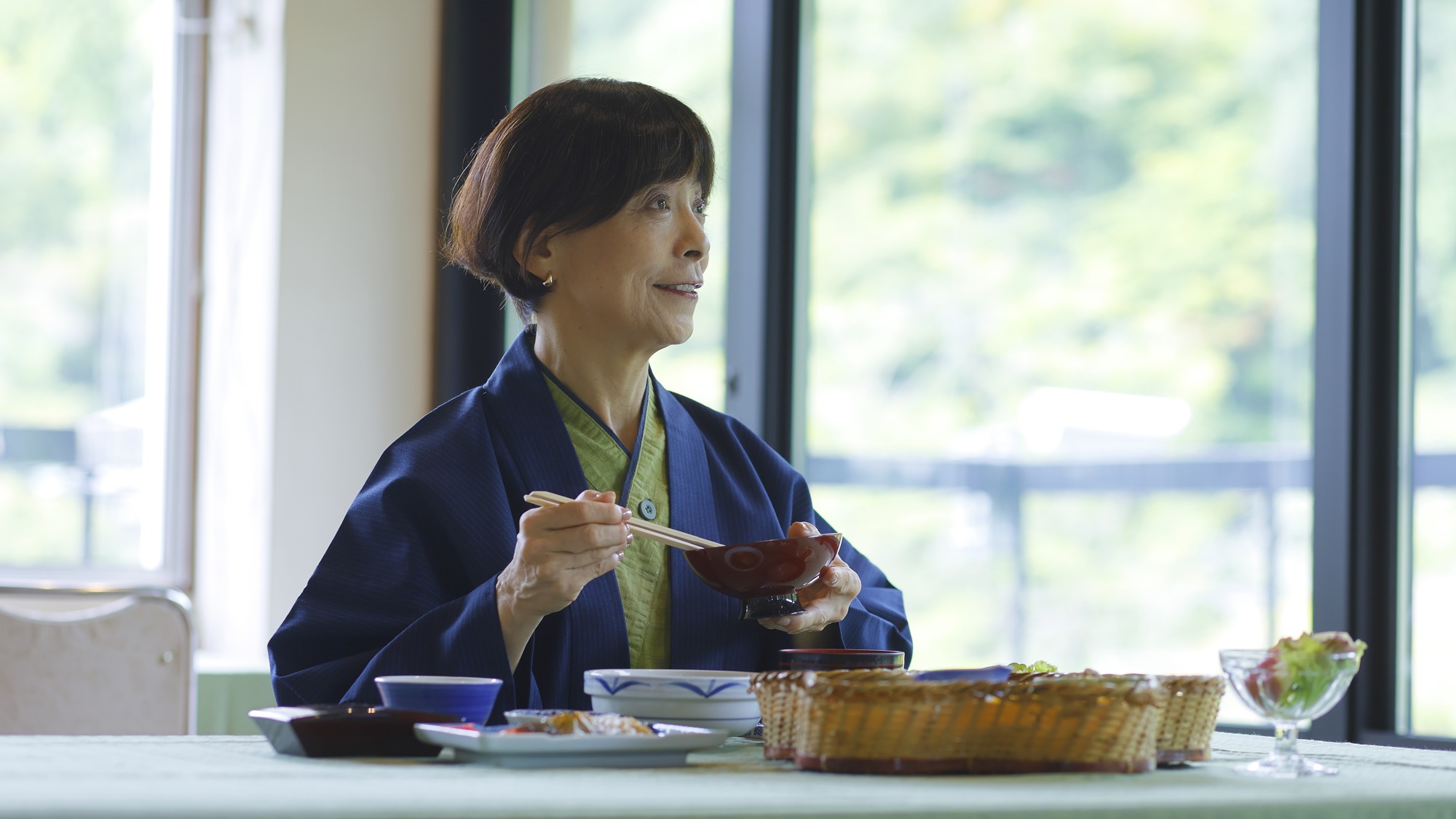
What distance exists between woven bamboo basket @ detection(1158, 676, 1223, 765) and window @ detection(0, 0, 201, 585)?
3337 mm

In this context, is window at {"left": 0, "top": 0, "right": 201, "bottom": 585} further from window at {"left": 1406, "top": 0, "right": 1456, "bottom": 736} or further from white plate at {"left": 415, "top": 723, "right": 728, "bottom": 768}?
white plate at {"left": 415, "top": 723, "right": 728, "bottom": 768}

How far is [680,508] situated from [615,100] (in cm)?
48

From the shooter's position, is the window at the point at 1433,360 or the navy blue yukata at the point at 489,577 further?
the window at the point at 1433,360

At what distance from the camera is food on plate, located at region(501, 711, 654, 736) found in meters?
1.04

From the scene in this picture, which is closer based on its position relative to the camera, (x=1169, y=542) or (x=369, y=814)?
(x=369, y=814)

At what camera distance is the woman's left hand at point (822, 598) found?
4.66ft

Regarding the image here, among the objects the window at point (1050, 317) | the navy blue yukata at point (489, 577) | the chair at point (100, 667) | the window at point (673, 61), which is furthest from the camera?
the window at point (1050, 317)

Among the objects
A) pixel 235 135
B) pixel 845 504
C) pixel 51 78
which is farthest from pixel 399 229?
pixel 845 504

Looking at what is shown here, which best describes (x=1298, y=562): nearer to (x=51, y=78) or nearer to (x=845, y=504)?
(x=845, y=504)

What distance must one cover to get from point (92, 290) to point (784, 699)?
331cm

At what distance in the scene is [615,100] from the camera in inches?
65.5

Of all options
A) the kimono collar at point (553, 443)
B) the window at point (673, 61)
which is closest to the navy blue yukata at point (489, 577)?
the kimono collar at point (553, 443)

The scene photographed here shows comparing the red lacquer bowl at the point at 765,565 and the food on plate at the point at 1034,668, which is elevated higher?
the red lacquer bowl at the point at 765,565

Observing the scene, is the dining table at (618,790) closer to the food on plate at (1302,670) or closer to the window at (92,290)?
the food on plate at (1302,670)
